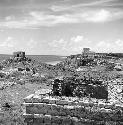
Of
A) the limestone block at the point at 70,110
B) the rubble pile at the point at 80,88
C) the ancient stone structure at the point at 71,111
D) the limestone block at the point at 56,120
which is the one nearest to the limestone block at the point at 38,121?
the ancient stone structure at the point at 71,111

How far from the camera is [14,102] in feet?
46.9

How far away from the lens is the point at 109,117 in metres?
6.23

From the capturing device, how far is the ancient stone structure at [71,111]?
6.25 m

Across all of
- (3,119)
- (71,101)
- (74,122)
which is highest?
(71,101)

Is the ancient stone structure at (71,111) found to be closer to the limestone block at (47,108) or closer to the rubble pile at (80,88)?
the limestone block at (47,108)

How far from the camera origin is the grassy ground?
11.5 meters

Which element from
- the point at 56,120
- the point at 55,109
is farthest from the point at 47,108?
the point at 56,120

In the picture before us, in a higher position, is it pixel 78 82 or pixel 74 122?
pixel 78 82

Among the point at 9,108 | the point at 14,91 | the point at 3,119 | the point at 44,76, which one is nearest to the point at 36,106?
the point at 3,119

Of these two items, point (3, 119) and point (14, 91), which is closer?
point (3, 119)

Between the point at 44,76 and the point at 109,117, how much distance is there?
58.7ft

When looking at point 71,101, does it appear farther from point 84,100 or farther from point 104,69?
point 104,69

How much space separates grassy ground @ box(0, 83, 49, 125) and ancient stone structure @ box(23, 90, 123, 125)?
15.3 ft

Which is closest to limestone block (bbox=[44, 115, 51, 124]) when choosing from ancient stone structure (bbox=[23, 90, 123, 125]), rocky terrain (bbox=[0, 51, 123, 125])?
ancient stone structure (bbox=[23, 90, 123, 125])
